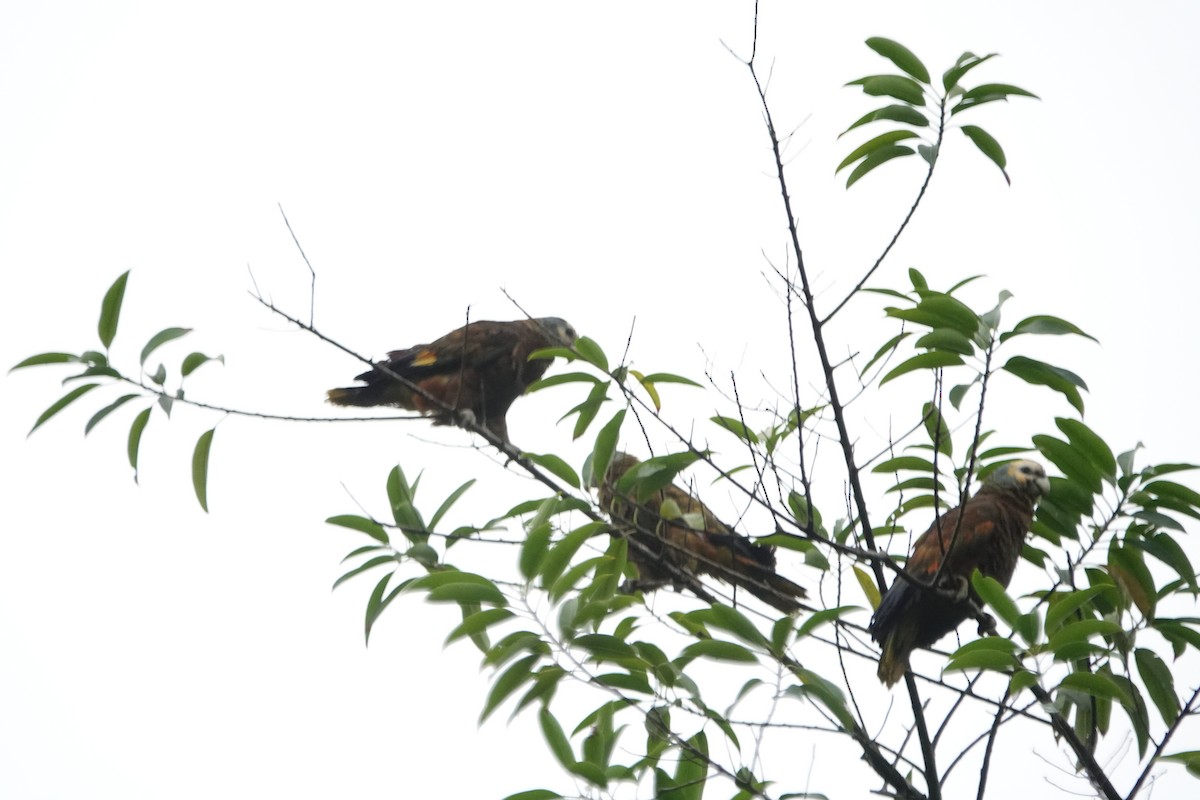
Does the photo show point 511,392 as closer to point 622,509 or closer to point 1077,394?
point 622,509

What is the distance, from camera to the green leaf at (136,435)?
8.62 feet

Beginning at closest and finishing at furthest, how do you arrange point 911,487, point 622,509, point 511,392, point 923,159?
point 923,159
point 911,487
point 622,509
point 511,392

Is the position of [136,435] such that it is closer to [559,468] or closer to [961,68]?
[559,468]

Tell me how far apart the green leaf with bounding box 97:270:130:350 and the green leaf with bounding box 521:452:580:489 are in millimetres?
1033

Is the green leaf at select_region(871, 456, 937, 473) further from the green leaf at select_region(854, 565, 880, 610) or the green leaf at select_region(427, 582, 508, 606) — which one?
the green leaf at select_region(427, 582, 508, 606)

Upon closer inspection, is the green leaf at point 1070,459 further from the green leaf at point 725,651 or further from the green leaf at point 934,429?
the green leaf at point 725,651

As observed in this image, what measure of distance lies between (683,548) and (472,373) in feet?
9.29

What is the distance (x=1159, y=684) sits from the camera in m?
2.59

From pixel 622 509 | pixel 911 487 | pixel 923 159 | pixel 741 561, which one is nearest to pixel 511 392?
pixel 741 561

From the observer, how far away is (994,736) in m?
2.46

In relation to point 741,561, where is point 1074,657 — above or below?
below

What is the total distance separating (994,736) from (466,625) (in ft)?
4.11

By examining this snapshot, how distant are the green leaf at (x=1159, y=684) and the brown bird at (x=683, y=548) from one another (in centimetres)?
88

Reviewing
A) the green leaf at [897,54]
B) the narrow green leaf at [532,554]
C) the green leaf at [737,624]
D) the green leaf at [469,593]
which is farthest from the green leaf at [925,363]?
the green leaf at [469,593]
